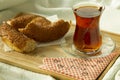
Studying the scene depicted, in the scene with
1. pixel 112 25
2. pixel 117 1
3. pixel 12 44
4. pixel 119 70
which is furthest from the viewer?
pixel 117 1

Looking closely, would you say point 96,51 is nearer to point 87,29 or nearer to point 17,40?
point 87,29

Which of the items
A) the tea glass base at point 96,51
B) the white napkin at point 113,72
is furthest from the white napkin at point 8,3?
the white napkin at point 113,72

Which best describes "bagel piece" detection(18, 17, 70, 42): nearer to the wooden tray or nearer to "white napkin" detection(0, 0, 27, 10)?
the wooden tray

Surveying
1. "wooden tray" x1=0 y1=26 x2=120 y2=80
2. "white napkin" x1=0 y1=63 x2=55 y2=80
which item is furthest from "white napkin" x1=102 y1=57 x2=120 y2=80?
"white napkin" x1=0 y1=63 x2=55 y2=80

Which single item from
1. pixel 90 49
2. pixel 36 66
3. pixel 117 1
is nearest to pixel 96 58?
pixel 90 49

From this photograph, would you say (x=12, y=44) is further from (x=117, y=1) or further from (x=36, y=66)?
(x=117, y=1)

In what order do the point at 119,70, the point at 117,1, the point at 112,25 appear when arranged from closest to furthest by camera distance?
the point at 119,70, the point at 112,25, the point at 117,1

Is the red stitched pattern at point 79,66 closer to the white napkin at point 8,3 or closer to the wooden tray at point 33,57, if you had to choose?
the wooden tray at point 33,57
